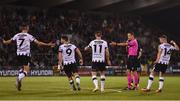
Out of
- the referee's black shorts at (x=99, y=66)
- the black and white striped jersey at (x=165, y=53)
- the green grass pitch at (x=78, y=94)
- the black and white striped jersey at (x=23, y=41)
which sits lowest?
the green grass pitch at (x=78, y=94)

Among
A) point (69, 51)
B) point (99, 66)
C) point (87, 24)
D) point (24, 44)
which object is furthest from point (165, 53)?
point (87, 24)

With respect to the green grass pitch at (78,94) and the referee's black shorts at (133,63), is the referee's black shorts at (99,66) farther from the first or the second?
the referee's black shorts at (133,63)

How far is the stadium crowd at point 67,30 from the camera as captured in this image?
38906 millimetres

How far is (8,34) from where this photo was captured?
39.4 metres

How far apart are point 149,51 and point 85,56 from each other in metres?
9.23

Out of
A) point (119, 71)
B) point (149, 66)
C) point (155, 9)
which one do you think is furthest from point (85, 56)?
point (155, 9)

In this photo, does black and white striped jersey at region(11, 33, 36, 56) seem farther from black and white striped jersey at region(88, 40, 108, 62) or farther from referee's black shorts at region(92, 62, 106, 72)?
referee's black shorts at region(92, 62, 106, 72)

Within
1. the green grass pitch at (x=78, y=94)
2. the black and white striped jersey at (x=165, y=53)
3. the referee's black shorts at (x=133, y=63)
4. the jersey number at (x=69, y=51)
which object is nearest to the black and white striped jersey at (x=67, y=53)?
the jersey number at (x=69, y=51)

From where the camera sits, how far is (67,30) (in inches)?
1759

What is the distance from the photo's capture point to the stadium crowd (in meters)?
38.9

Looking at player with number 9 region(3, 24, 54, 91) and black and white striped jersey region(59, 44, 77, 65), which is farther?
player with number 9 region(3, 24, 54, 91)

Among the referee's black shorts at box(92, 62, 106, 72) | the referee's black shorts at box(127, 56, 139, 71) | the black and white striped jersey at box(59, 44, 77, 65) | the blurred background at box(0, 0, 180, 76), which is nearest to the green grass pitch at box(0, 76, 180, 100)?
the referee's black shorts at box(92, 62, 106, 72)

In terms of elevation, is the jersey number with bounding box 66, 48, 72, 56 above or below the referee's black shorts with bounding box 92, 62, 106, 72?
above

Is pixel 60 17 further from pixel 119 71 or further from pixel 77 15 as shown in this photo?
pixel 119 71
